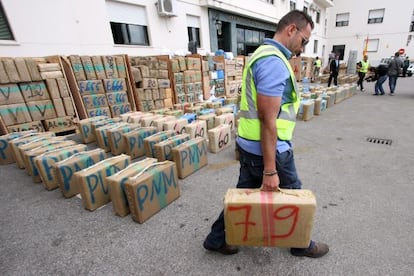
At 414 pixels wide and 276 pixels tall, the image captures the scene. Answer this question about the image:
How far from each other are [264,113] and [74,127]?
6.00 m

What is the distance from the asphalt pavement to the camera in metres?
1.88

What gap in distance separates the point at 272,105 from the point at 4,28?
791cm

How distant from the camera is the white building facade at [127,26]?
6012mm

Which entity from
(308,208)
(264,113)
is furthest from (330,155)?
(264,113)

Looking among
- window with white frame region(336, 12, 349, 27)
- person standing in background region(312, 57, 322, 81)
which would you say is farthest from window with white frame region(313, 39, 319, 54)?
person standing in background region(312, 57, 322, 81)

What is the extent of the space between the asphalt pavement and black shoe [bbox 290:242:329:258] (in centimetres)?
4

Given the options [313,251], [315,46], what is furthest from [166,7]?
[315,46]

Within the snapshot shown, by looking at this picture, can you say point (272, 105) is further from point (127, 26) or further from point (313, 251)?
point (127, 26)

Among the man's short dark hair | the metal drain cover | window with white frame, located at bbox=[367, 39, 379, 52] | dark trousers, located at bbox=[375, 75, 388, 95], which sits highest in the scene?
window with white frame, located at bbox=[367, 39, 379, 52]

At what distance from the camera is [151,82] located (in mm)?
7199

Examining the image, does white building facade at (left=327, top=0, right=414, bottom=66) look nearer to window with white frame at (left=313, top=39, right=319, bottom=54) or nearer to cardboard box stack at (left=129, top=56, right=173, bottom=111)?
window with white frame at (left=313, top=39, right=319, bottom=54)

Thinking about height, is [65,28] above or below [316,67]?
above

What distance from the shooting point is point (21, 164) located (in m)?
3.87

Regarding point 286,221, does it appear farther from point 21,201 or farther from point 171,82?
point 171,82
